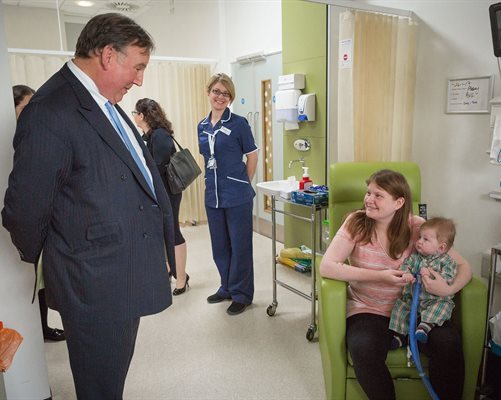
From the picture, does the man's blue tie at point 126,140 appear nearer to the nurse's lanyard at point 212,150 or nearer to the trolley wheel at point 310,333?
the nurse's lanyard at point 212,150

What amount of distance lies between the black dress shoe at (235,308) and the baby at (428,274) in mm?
1278

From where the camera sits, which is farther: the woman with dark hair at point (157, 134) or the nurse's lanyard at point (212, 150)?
the woman with dark hair at point (157, 134)

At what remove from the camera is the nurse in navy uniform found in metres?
2.53

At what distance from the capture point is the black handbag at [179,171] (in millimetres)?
2625

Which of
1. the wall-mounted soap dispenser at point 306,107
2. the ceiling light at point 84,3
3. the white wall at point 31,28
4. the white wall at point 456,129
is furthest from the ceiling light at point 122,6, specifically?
the white wall at point 456,129

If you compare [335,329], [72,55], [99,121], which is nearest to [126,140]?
[99,121]

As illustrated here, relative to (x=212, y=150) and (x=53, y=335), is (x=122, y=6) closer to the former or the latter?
(x=212, y=150)

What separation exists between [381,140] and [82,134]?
204 centimetres

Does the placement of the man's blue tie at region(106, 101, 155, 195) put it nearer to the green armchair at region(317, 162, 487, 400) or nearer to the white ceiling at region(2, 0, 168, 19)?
the green armchair at region(317, 162, 487, 400)

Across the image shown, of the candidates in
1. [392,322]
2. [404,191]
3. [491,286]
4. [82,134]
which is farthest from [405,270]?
[82,134]

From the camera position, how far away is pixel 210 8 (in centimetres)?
485

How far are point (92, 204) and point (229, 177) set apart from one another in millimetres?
1487

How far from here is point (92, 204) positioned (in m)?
1.10

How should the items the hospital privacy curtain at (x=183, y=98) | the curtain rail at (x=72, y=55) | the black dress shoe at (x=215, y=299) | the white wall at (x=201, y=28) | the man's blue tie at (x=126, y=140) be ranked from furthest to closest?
the hospital privacy curtain at (x=183, y=98)
the white wall at (x=201, y=28)
the curtain rail at (x=72, y=55)
the black dress shoe at (x=215, y=299)
the man's blue tie at (x=126, y=140)
